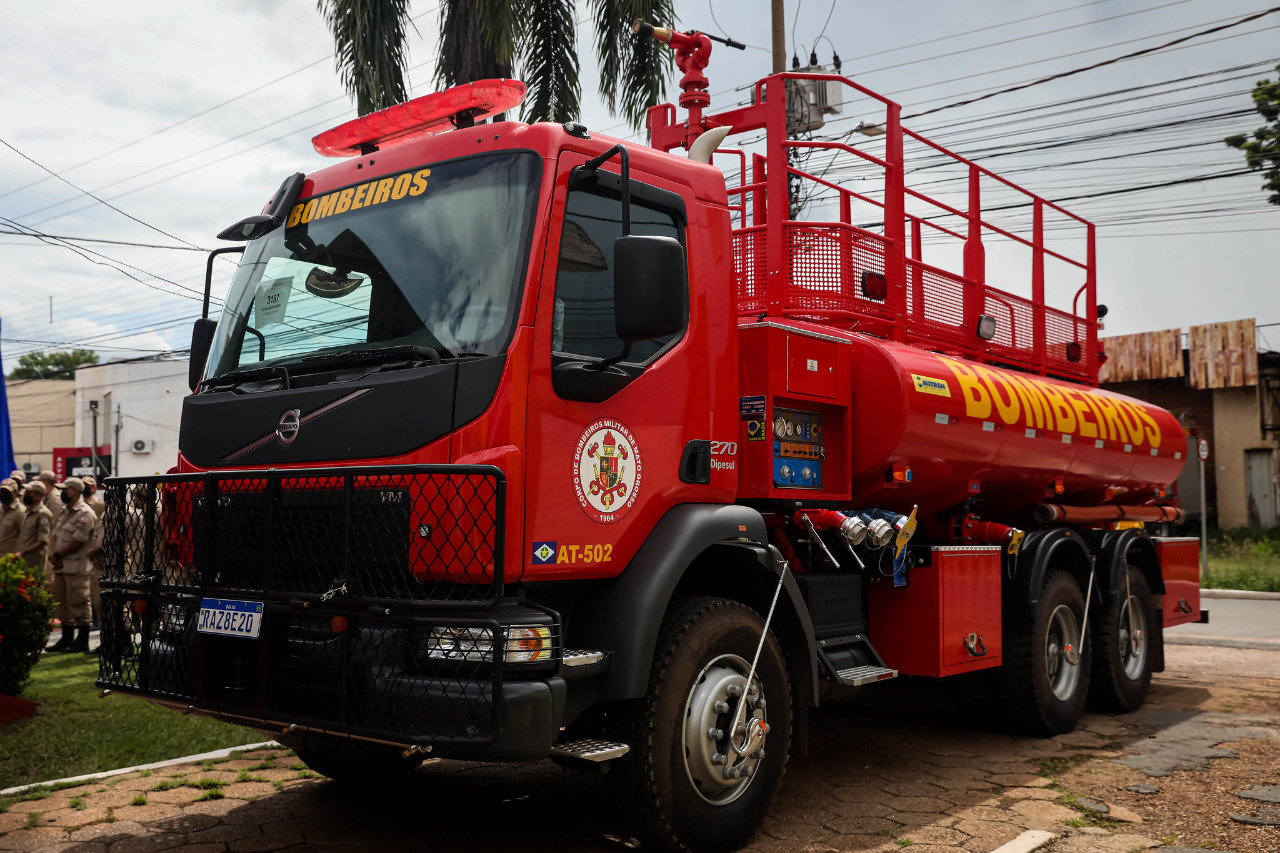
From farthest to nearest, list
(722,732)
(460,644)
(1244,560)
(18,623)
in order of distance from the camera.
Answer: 1. (1244,560)
2. (18,623)
3. (722,732)
4. (460,644)

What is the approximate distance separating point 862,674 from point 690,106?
3374 millimetres

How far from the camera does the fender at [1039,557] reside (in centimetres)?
675

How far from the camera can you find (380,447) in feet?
12.7

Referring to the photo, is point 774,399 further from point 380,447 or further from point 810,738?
point 810,738

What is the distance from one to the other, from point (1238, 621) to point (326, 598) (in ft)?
43.5

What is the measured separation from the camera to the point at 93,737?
664 centimetres

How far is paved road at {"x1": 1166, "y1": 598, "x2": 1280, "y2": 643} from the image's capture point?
1239 centimetres

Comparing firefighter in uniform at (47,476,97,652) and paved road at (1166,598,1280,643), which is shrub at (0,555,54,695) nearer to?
firefighter in uniform at (47,476,97,652)

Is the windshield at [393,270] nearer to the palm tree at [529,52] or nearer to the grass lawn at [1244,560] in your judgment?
the palm tree at [529,52]

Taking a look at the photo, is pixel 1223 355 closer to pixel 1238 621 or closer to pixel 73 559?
pixel 1238 621

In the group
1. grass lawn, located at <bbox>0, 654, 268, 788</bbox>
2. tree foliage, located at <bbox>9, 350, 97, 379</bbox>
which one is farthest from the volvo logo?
tree foliage, located at <bbox>9, 350, 97, 379</bbox>

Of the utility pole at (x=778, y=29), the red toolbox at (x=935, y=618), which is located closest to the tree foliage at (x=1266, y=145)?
the utility pole at (x=778, y=29)

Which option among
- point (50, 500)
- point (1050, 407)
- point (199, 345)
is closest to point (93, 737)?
point (199, 345)

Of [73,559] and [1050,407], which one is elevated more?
[1050,407]
